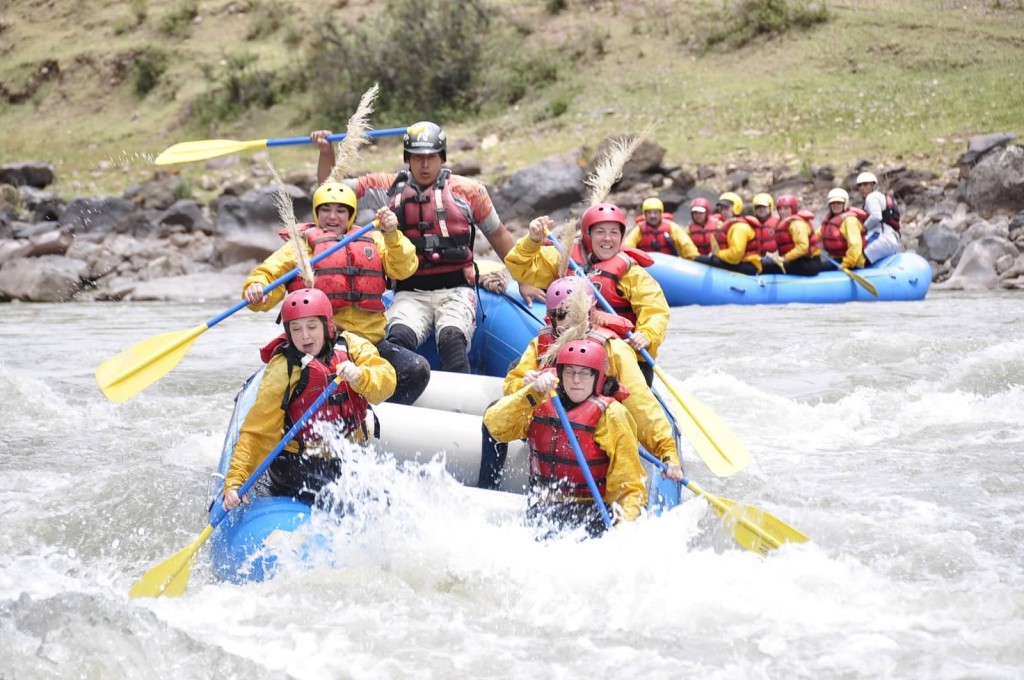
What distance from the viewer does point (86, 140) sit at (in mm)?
25562

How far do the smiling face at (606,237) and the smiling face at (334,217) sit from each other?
1154mm

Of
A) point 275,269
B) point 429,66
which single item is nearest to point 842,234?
point 275,269

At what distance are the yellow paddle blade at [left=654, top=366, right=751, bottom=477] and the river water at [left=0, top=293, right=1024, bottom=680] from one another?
9.0 inches

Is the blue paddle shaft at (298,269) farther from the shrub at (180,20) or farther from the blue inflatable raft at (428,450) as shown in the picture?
the shrub at (180,20)

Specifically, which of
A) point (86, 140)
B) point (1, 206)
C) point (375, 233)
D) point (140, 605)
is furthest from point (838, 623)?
point (86, 140)

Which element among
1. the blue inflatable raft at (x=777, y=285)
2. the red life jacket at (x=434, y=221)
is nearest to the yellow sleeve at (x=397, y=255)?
the red life jacket at (x=434, y=221)

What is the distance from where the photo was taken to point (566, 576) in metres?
4.40

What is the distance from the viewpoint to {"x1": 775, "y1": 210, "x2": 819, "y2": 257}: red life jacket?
1312cm

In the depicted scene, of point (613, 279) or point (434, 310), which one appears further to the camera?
point (434, 310)

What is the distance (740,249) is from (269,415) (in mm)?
9052

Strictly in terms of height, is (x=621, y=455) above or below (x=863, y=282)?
above

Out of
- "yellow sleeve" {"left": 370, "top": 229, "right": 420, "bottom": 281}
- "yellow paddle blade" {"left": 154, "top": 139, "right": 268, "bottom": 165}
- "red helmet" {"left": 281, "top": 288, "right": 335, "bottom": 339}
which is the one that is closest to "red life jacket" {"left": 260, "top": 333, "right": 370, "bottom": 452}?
"red helmet" {"left": 281, "top": 288, "right": 335, "bottom": 339}

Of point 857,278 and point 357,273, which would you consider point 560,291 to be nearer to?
point 357,273

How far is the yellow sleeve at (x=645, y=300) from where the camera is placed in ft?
18.4
